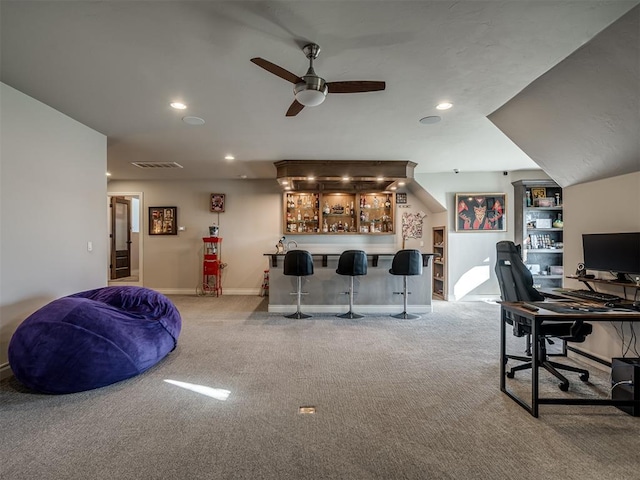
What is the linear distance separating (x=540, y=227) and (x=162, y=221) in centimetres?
828

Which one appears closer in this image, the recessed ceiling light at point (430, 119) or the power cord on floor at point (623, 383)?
the power cord on floor at point (623, 383)

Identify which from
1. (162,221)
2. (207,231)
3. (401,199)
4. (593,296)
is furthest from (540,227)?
(162,221)

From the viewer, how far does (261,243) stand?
7152 millimetres

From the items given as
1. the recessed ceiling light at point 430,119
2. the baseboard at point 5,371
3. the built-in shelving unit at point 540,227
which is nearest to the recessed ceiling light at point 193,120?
the recessed ceiling light at point 430,119

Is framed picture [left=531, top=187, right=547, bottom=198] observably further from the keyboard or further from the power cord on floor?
the power cord on floor

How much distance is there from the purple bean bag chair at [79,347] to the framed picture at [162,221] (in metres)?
4.42

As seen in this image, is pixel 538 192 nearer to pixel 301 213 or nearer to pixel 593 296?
pixel 593 296

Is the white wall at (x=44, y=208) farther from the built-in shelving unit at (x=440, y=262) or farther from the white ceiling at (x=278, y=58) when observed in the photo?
the built-in shelving unit at (x=440, y=262)

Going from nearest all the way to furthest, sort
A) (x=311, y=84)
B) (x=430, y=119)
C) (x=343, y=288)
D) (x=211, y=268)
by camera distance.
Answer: (x=311, y=84)
(x=430, y=119)
(x=343, y=288)
(x=211, y=268)

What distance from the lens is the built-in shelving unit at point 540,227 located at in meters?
6.19

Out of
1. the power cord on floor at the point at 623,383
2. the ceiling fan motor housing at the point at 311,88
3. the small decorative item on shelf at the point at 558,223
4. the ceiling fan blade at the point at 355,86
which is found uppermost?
the ceiling fan blade at the point at 355,86

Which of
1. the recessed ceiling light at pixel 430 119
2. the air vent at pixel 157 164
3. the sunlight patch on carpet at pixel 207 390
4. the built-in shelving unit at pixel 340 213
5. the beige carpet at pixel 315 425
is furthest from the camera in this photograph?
the built-in shelving unit at pixel 340 213

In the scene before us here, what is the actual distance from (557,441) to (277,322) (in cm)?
351

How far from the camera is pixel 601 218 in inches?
123
